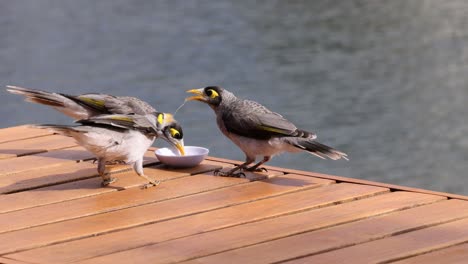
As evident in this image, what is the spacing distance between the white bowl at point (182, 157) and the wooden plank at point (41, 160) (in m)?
0.50

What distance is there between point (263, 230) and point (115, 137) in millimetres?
1230

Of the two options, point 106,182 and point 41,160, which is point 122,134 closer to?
point 106,182

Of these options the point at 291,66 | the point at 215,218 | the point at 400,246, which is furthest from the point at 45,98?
the point at 291,66

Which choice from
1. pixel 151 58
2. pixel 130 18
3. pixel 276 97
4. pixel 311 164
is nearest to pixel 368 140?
pixel 311 164

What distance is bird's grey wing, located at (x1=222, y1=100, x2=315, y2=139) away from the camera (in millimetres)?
6414

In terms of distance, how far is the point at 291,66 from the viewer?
1730 cm

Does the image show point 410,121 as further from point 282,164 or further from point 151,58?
point 151,58

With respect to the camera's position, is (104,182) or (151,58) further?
(151,58)

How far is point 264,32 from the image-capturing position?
62.5 ft

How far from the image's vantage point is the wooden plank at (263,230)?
4.77 metres

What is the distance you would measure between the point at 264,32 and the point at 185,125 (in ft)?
18.1

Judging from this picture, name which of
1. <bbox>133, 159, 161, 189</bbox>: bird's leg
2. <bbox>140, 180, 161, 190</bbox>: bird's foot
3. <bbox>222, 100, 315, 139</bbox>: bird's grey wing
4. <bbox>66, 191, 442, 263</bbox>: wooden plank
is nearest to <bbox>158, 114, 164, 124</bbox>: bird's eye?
<bbox>133, 159, 161, 189</bbox>: bird's leg

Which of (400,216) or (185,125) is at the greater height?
(185,125)

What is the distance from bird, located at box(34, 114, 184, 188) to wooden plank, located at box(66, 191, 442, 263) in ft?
3.36
